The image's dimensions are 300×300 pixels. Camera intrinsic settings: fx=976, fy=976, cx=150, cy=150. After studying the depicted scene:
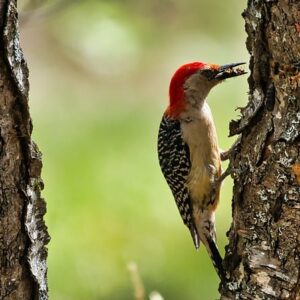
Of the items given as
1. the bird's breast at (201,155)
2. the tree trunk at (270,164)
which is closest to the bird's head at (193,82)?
the bird's breast at (201,155)

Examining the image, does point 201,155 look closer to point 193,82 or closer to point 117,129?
point 193,82

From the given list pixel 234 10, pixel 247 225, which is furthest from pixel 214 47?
pixel 247 225

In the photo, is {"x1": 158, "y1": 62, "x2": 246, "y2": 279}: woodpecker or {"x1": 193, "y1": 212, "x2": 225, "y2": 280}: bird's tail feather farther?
{"x1": 158, "y1": 62, "x2": 246, "y2": 279}: woodpecker

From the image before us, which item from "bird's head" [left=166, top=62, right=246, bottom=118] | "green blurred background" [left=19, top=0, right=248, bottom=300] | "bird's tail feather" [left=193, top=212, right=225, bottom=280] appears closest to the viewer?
"bird's tail feather" [left=193, top=212, right=225, bottom=280]

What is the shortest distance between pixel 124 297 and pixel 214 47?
360 cm

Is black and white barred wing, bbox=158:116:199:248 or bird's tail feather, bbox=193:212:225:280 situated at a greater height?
black and white barred wing, bbox=158:116:199:248

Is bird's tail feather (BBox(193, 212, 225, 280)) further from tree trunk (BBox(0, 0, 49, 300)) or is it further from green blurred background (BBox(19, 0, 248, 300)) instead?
tree trunk (BBox(0, 0, 49, 300))

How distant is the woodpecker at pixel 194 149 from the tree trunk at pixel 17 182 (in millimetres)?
2123

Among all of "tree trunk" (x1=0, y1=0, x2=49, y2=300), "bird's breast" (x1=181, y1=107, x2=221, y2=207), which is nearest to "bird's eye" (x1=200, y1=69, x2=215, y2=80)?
"bird's breast" (x1=181, y1=107, x2=221, y2=207)

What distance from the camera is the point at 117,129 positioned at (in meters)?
8.88

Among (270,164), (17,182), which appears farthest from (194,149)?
(17,182)

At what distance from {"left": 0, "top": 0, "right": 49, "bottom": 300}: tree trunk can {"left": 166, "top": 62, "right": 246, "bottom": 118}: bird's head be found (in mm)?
2208

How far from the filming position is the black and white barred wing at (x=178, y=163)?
5.41 meters

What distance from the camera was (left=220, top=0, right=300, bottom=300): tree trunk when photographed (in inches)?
130
